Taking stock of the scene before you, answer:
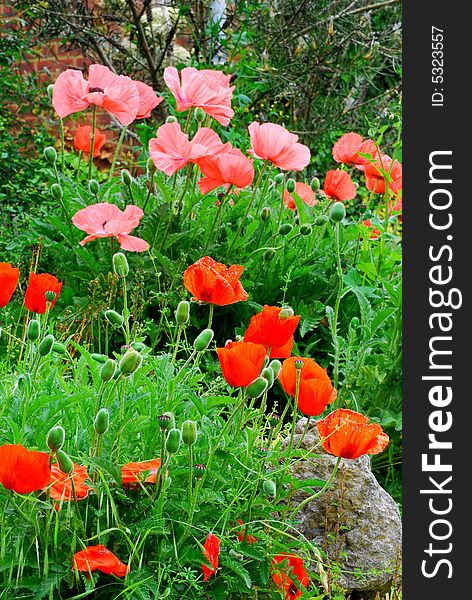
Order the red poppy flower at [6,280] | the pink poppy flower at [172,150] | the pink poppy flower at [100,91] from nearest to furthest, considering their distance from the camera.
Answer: the red poppy flower at [6,280] < the pink poppy flower at [172,150] < the pink poppy flower at [100,91]

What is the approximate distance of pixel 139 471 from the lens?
1.40 metres

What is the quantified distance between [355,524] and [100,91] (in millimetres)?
1412

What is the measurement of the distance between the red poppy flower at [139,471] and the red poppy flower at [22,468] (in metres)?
0.19

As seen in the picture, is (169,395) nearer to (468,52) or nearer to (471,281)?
(471,281)

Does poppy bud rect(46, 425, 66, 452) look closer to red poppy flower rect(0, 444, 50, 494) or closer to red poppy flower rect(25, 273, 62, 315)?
red poppy flower rect(0, 444, 50, 494)

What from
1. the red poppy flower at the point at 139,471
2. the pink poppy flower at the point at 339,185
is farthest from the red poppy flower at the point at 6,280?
the pink poppy flower at the point at 339,185

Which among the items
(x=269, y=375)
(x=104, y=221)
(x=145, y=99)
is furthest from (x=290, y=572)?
(x=145, y=99)

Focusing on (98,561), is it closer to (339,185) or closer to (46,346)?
(46,346)

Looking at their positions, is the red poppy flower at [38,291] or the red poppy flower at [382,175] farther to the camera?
the red poppy flower at [382,175]

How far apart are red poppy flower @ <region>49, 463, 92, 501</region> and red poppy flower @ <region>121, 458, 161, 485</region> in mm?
60

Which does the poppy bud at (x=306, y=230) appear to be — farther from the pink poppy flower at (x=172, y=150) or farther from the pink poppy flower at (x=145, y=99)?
the pink poppy flower at (x=145, y=99)

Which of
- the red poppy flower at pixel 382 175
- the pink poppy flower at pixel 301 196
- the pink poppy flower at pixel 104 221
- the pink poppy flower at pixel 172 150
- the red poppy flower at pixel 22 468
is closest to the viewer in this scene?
the red poppy flower at pixel 22 468

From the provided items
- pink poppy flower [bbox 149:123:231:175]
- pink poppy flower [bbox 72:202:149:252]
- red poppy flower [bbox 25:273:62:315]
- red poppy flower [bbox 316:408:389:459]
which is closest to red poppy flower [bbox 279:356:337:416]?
red poppy flower [bbox 316:408:389:459]

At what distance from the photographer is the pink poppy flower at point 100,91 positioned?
249 centimetres
